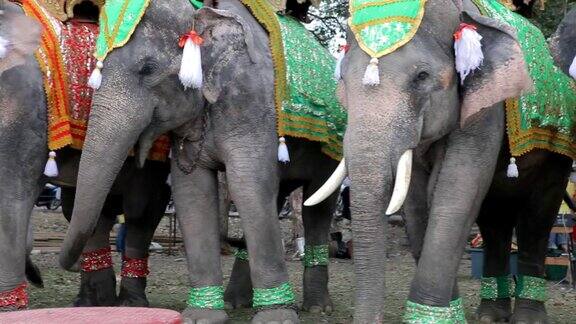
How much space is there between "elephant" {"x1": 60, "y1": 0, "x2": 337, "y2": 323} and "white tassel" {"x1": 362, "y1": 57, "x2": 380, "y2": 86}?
156 centimetres

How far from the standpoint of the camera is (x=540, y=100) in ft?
23.8

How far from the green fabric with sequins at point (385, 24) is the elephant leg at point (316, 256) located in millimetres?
2570

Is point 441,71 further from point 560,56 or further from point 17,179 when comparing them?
point 17,179

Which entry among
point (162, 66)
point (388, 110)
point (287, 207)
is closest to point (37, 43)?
point (162, 66)

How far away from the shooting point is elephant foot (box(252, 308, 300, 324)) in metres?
7.21

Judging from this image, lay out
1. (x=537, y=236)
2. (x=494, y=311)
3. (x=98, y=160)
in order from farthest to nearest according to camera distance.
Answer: (x=494, y=311) → (x=537, y=236) → (x=98, y=160)

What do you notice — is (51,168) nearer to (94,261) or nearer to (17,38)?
(17,38)

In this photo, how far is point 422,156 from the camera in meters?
6.72

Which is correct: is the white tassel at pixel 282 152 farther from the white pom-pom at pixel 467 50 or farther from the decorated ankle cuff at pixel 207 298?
the white pom-pom at pixel 467 50

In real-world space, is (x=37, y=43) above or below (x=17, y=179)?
above

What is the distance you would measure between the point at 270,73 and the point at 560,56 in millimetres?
2023

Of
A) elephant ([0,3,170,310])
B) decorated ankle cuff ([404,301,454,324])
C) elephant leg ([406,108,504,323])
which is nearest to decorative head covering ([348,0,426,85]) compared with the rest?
elephant leg ([406,108,504,323])

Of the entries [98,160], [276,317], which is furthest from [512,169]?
[98,160]

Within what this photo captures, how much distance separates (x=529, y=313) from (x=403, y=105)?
253 centimetres
